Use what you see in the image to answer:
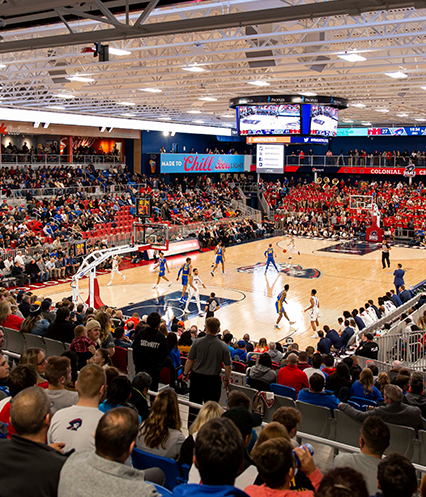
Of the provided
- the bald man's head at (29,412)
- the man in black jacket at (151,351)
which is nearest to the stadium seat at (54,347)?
the man in black jacket at (151,351)

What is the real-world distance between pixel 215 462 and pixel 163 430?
1.80 meters

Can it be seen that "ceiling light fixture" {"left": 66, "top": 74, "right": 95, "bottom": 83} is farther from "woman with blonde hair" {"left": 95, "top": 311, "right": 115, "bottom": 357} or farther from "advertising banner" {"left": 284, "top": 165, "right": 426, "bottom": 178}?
"advertising banner" {"left": 284, "top": 165, "right": 426, "bottom": 178}

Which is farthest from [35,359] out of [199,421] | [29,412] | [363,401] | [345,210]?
[345,210]

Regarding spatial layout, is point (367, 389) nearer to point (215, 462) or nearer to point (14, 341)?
point (215, 462)

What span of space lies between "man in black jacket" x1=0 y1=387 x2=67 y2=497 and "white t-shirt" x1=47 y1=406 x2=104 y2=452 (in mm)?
623

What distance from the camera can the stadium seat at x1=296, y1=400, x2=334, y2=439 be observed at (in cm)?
688

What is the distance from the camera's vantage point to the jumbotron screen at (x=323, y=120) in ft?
78.5

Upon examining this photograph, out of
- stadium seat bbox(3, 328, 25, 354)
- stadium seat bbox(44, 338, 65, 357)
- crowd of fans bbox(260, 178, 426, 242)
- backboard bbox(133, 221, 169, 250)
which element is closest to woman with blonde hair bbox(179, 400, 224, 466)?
stadium seat bbox(44, 338, 65, 357)

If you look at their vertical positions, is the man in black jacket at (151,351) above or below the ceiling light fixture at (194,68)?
below

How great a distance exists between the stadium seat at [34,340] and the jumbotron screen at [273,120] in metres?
16.6

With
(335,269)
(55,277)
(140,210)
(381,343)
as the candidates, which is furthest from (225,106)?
(381,343)

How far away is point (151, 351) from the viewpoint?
6949 millimetres

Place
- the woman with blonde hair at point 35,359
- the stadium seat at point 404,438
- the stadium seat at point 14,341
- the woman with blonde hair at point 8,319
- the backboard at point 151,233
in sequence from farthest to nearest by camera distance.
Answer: the backboard at point 151,233
the woman with blonde hair at point 8,319
the stadium seat at point 14,341
the stadium seat at point 404,438
the woman with blonde hair at point 35,359

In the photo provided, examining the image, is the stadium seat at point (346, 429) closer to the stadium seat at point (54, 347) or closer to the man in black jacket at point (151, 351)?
the man in black jacket at point (151, 351)
